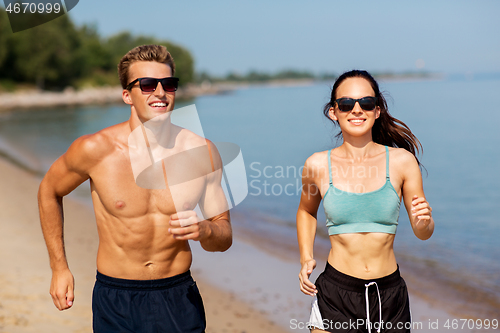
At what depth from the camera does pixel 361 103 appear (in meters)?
2.87

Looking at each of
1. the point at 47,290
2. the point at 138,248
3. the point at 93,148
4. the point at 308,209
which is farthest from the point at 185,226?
the point at 47,290

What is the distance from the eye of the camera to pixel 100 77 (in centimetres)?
8469

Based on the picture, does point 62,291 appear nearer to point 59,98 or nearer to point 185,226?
point 185,226

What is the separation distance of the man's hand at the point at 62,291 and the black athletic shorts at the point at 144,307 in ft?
0.50

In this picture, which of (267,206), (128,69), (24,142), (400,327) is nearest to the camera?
(400,327)

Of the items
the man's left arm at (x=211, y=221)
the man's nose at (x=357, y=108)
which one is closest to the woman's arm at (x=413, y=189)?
the man's nose at (x=357, y=108)

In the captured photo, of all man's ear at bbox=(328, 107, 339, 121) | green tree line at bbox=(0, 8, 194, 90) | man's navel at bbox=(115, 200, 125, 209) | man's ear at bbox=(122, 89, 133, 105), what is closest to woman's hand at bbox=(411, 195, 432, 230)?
man's ear at bbox=(328, 107, 339, 121)

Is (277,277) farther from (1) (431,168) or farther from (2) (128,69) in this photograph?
(1) (431,168)

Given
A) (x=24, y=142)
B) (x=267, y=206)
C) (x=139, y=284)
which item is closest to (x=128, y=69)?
(x=139, y=284)

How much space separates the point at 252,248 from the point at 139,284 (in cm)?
583

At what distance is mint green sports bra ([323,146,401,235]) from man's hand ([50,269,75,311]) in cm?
161

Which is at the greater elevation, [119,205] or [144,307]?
[119,205]

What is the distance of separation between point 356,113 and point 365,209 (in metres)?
0.57

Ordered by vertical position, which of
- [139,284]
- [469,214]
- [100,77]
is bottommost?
[100,77]
